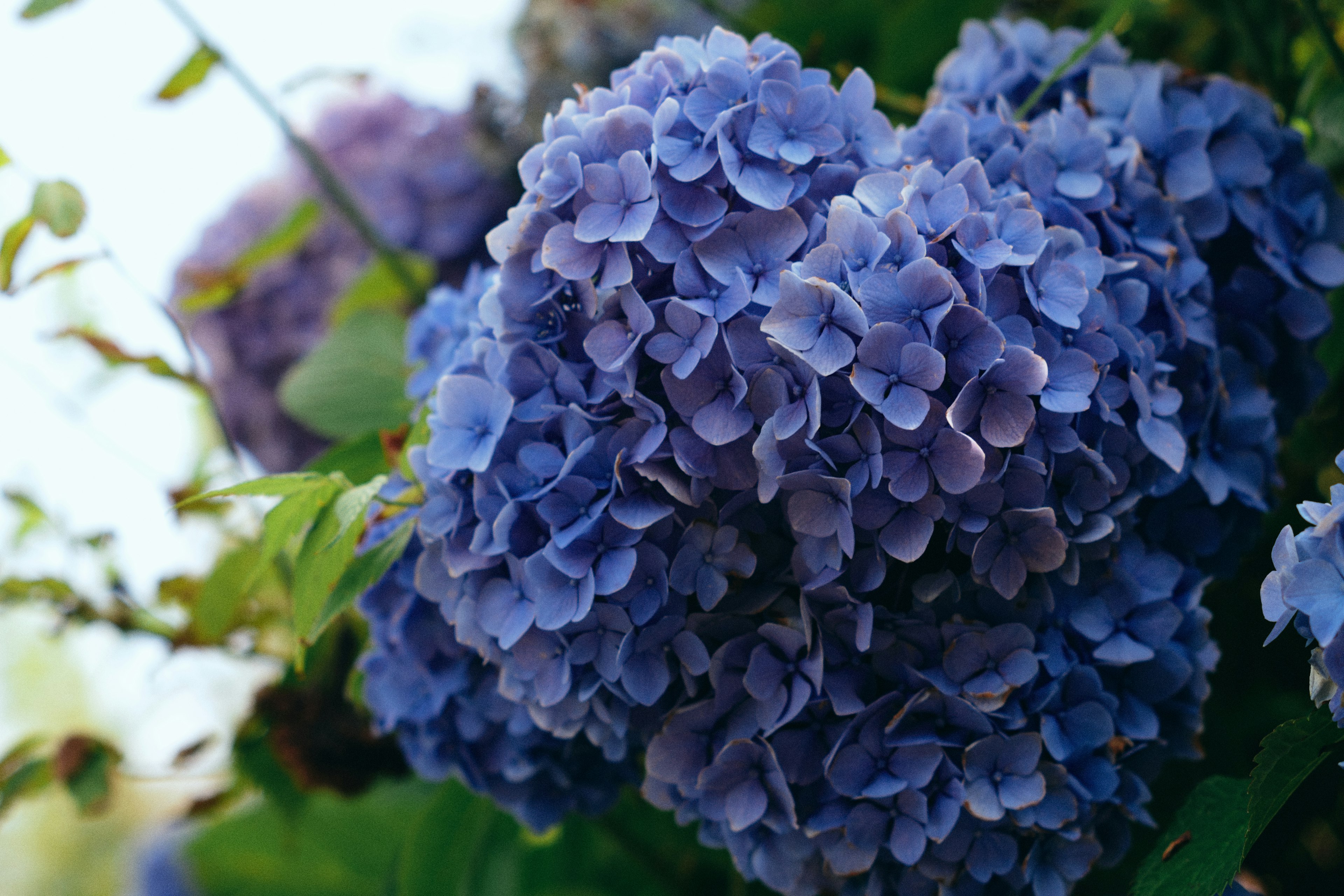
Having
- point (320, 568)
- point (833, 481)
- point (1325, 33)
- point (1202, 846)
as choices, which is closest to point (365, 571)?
point (320, 568)

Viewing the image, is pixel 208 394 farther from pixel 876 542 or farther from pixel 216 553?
pixel 876 542

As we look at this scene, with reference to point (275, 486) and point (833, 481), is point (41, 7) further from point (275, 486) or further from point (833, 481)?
point (833, 481)

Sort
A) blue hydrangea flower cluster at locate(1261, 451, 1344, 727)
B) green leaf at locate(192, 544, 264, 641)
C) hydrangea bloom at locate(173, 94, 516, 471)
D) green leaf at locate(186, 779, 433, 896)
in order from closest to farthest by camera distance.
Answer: blue hydrangea flower cluster at locate(1261, 451, 1344, 727) → green leaf at locate(192, 544, 264, 641) → hydrangea bloom at locate(173, 94, 516, 471) → green leaf at locate(186, 779, 433, 896)

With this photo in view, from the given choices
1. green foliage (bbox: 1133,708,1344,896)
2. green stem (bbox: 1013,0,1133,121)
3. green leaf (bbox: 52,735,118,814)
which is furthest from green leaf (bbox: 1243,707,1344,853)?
green leaf (bbox: 52,735,118,814)

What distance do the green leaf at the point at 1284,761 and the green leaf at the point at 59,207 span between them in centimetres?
49

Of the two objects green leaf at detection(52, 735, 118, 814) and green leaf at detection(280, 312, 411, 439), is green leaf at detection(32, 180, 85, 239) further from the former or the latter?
green leaf at detection(52, 735, 118, 814)

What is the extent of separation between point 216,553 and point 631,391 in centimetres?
50

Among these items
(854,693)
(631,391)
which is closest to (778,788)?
(854,693)

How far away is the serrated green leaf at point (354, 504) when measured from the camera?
0.37 m

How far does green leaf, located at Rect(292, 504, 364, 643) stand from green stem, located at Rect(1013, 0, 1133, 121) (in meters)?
0.33

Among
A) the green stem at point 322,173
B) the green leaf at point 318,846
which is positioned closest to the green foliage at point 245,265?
the green stem at point 322,173

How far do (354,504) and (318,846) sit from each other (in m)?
0.85

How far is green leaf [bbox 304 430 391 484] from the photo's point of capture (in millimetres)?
494

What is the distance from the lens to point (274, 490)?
0.39 m
